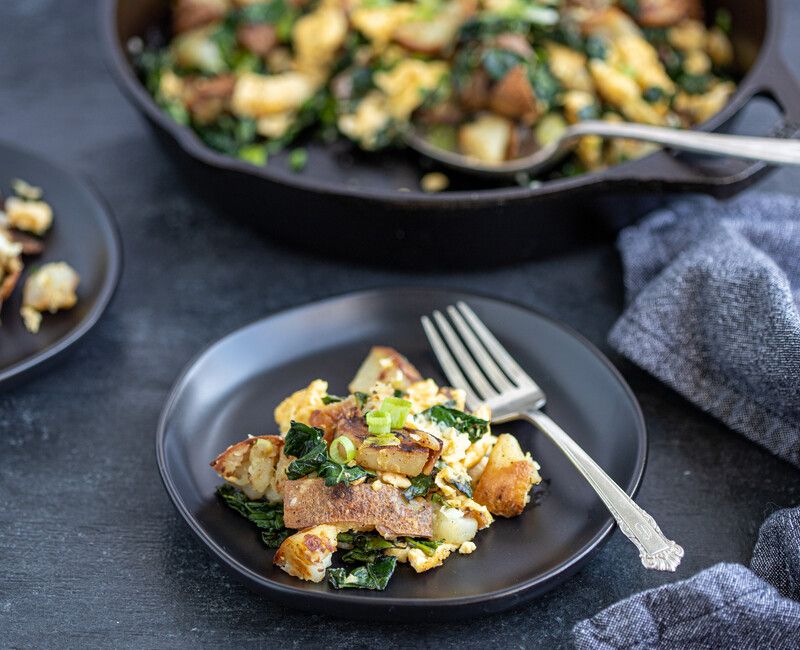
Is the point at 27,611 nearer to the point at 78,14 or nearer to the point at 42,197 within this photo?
the point at 42,197

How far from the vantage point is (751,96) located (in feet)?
9.38

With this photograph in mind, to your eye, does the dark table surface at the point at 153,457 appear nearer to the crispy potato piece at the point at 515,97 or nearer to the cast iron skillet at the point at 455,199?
the cast iron skillet at the point at 455,199

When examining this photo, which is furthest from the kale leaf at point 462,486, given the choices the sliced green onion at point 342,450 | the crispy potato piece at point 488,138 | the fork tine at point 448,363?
the crispy potato piece at point 488,138

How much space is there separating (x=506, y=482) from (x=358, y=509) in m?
0.33

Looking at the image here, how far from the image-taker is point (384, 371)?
2.42m

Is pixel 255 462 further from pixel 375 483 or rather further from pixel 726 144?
pixel 726 144

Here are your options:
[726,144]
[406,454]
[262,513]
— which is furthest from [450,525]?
[726,144]

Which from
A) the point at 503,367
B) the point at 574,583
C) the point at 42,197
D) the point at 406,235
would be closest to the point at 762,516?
the point at 574,583

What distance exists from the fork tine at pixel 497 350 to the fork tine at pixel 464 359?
0.05m

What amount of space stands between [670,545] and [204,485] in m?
1.02

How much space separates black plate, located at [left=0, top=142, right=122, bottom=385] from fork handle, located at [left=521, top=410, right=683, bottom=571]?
126 cm

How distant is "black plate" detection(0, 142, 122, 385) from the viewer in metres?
2.59

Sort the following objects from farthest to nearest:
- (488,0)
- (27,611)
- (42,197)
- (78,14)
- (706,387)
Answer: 1. (78,14)
2. (488,0)
3. (42,197)
4. (706,387)
5. (27,611)

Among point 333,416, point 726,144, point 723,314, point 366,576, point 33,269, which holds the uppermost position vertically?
point 726,144
